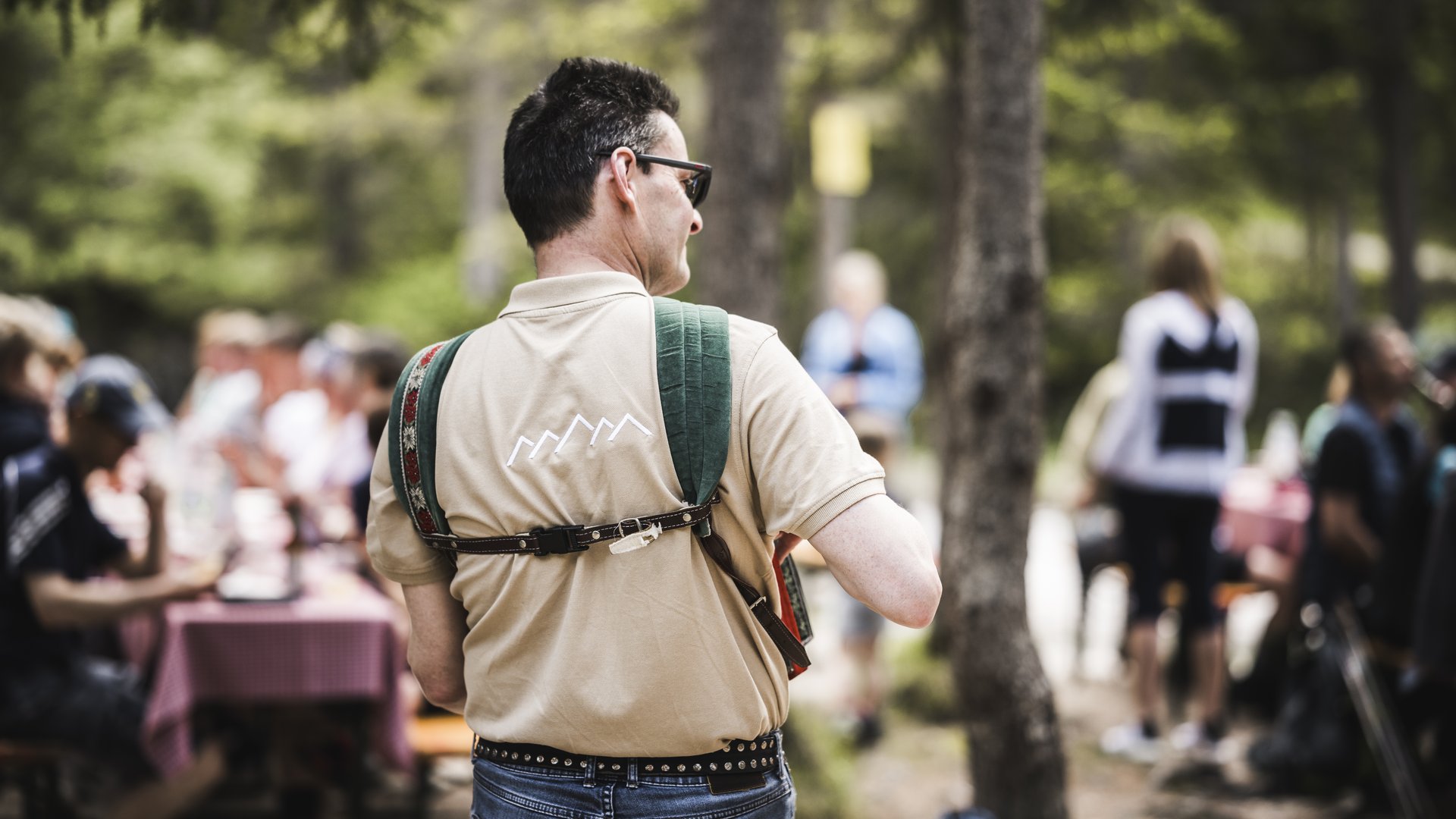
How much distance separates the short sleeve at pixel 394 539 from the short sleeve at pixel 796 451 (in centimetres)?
54

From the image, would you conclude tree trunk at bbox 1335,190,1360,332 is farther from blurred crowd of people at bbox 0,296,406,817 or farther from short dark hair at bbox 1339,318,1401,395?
blurred crowd of people at bbox 0,296,406,817

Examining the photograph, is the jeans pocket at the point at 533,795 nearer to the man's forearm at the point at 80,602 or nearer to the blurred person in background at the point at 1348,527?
the man's forearm at the point at 80,602

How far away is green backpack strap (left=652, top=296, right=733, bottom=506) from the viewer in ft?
5.37

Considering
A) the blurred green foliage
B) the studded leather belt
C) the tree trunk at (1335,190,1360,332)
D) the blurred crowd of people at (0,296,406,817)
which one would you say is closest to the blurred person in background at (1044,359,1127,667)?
the blurred green foliage

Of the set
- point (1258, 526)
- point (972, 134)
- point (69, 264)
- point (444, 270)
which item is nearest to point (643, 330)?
point (972, 134)

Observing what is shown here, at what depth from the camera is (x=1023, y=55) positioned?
3.88 metres

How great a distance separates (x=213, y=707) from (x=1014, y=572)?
2.92m

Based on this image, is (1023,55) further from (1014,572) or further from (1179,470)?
Answer: (1179,470)

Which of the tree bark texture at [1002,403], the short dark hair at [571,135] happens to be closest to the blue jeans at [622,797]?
the short dark hair at [571,135]

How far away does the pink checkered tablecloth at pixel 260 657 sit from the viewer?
417 centimetres

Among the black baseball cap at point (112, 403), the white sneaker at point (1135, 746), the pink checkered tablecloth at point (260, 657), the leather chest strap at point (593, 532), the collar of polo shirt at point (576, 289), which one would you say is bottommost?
the white sneaker at point (1135, 746)

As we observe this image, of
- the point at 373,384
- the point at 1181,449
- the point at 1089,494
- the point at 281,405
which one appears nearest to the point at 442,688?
the point at 373,384

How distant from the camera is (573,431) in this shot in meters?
1.67

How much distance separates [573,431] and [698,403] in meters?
0.17
